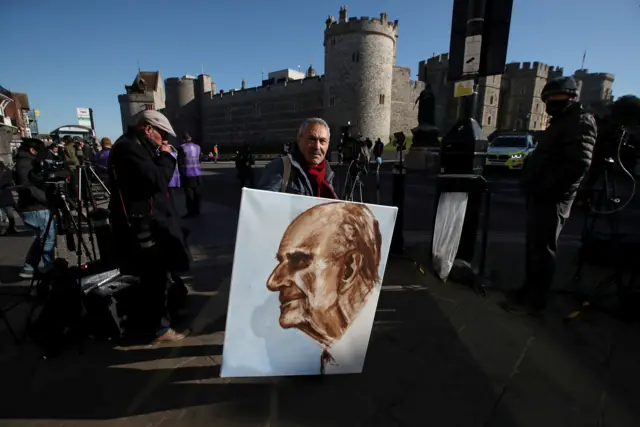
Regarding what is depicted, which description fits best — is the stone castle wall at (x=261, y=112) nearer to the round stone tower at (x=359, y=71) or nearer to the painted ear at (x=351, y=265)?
the round stone tower at (x=359, y=71)

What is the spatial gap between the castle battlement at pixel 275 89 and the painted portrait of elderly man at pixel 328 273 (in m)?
42.8

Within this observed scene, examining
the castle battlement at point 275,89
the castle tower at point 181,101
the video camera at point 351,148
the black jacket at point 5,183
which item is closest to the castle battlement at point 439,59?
the castle battlement at point 275,89

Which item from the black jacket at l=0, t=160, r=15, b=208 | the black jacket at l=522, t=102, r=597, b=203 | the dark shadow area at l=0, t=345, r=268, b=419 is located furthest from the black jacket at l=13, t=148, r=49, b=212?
the black jacket at l=522, t=102, r=597, b=203

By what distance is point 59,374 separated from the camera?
207 cm

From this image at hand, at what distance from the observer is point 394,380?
6.64 ft

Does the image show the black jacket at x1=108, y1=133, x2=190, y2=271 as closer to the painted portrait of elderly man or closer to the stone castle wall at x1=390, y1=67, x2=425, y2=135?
the painted portrait of elderly man

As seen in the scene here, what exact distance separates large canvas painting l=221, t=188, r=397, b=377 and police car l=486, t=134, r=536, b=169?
13906mm

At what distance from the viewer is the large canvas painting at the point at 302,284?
1.53m

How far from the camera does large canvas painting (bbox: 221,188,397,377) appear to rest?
1.53 meters

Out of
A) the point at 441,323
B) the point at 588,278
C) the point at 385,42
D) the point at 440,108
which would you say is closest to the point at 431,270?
the point at 441,323

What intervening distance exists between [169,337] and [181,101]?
59971 millimetres

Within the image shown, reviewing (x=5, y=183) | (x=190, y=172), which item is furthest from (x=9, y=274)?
(x=190, y=172)

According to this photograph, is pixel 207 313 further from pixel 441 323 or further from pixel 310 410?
pixel 441 323

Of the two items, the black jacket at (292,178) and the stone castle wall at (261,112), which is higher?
the stone castle wall at (261,112)
